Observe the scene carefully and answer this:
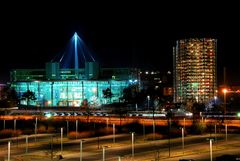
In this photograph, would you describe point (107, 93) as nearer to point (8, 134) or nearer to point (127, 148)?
point (8, 134)

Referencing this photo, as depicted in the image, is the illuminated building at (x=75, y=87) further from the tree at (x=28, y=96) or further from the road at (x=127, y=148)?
the road at (x=127, y=148)

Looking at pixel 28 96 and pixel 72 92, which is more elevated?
pixel 72 92

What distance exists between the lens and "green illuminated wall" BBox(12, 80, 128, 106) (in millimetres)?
192750

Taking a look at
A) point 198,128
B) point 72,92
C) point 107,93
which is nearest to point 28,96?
point 72,92

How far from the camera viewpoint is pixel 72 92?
19338 cm

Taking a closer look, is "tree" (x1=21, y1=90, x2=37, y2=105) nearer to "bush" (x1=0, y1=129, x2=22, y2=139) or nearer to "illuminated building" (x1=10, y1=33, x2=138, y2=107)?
"illuminated building" (x1=10, y1=33, x2=138, y2=107)

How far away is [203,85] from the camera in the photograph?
200 metres

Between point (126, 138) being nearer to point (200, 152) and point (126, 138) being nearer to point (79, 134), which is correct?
point (79, 134)

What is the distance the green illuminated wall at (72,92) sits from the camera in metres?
193

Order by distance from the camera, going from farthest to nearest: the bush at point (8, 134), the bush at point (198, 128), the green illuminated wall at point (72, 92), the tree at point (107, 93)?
the green illuminated wall at point (72, 92) < the tree at point (107, 93) < the bush at point (8, 134) < the bush at point (198, 128)

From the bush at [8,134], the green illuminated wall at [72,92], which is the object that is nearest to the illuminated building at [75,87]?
the green illuminated wall at [72,92]

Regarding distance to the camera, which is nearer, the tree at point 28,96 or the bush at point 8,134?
the bush at point 8,134

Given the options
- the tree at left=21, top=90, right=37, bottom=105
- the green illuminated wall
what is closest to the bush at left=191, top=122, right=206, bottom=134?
the green illuminated wall

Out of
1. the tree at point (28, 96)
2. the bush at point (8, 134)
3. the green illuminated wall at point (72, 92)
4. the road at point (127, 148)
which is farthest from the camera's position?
the green illuminated wall at point (72, 92)
